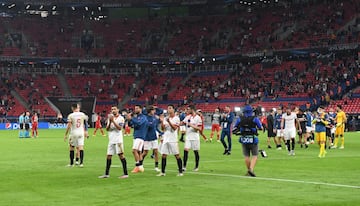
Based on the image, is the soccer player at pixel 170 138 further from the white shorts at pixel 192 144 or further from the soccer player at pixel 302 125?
the soccer player at pixel 302 125

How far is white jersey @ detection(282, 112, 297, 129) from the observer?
2927 cm

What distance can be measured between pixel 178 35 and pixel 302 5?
17920mm

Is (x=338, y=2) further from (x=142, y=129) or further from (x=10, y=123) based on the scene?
(x=142, y=129)

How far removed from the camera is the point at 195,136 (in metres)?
21.3

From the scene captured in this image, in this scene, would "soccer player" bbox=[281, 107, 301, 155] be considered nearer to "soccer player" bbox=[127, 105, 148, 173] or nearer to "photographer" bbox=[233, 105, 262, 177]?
"photographer" bbox=[233, 105, 262, 177]

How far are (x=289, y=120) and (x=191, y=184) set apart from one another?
1407 centimetres

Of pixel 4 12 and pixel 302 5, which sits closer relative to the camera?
pixel 302 5

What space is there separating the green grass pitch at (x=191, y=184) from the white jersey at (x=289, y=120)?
14.9 ft

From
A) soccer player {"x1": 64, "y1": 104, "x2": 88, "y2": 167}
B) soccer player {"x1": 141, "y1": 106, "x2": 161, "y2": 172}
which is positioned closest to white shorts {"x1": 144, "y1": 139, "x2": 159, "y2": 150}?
soccer player {"x1": 141, "y1": 106, "x2": 161, "y2": 172}

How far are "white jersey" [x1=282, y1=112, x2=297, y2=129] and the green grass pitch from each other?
4.54 m

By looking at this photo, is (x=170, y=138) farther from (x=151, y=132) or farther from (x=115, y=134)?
(x=115, y=134)

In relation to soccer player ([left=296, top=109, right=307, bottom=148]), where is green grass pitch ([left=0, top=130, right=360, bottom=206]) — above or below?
below

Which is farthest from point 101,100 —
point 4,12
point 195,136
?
point 195,136

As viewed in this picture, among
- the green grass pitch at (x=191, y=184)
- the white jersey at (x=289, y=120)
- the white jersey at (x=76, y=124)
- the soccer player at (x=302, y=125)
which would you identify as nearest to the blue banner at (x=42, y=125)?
the soccer player at (x=302, y=125)
